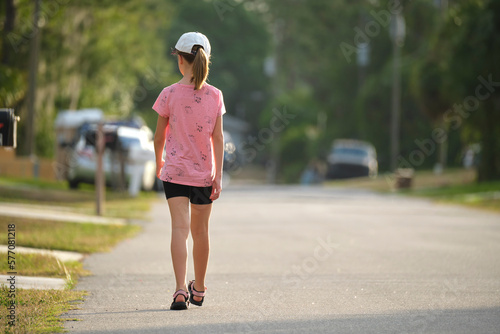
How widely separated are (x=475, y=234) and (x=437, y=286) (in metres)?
6.07

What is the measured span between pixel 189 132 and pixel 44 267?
8.91 feet

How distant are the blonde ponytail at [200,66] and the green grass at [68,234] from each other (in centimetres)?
463

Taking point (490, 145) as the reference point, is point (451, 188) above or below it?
below

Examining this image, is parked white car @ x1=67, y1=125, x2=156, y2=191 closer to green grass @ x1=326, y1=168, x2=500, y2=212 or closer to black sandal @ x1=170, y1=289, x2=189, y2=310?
green grass @ x1=326, y1=168, x2=500, y2=212

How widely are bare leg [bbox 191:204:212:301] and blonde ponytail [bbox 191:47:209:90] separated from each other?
0.88 metres

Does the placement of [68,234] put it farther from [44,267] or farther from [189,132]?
[189,132]

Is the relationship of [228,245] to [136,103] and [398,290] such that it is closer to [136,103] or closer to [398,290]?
[398,290]

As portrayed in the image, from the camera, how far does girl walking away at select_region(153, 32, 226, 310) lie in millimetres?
6902

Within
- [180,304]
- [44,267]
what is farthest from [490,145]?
[180,304]

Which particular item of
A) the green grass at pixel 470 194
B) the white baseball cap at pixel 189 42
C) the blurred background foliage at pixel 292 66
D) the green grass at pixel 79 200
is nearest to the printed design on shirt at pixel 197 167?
the white baseball cap at pixel 189 42

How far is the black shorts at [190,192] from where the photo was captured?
6.94m

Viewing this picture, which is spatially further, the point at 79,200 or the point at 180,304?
the point at 79,200

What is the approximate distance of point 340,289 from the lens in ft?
26.4

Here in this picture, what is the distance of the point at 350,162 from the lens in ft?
159
